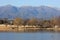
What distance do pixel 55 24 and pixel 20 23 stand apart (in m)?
12.3

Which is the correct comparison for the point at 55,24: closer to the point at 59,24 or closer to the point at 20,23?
the point at 59,24

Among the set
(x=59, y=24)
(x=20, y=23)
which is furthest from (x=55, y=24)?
(x=20, y=23)

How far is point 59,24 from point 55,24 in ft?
5.23

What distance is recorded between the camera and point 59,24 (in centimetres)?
7869

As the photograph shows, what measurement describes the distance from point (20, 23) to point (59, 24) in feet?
44.6

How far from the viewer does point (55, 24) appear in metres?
79.6

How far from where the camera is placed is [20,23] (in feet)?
259
